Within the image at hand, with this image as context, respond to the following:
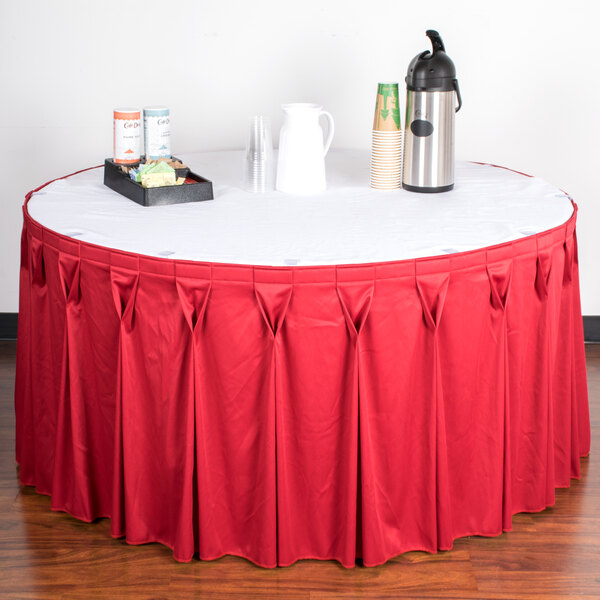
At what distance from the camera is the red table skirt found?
5.57ft

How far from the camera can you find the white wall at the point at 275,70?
2809 mm

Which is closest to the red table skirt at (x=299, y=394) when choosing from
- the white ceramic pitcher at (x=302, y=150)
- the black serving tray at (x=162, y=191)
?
the black serving tray at (x=162, y=191)

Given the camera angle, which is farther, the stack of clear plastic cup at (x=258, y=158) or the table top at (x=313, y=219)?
the stack of clear plastic cup at (x=258, y=158)

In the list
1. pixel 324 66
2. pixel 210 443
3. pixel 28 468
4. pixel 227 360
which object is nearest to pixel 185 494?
pixel 210 443

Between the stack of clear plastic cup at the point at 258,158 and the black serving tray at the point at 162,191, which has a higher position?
the stack of clear plastic cup at the point at 258,158

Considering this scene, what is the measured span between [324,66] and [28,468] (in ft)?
5.16

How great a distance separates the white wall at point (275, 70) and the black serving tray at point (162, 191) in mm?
723

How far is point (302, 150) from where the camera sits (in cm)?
222

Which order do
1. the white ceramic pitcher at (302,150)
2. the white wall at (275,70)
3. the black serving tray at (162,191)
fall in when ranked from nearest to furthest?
the black serving tray at (162,191)
the white ceramic pitcher at (302,150)
the white wall at (275,70)

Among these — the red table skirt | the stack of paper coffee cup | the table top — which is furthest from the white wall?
the red table skirt

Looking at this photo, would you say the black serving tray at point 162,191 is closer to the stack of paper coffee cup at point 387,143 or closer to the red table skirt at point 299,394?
the red table skirt at point 299,394

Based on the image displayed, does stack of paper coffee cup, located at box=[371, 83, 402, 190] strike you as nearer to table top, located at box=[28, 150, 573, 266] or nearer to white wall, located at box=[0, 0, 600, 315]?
table top, located at box=[28, 150, 573, 266]

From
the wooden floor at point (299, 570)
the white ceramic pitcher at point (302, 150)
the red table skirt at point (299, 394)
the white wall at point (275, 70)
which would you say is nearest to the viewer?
the red table skirt at point (299, 394)

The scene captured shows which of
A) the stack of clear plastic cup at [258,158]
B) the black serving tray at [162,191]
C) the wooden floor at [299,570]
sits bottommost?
the wooden floor at [299,570]
